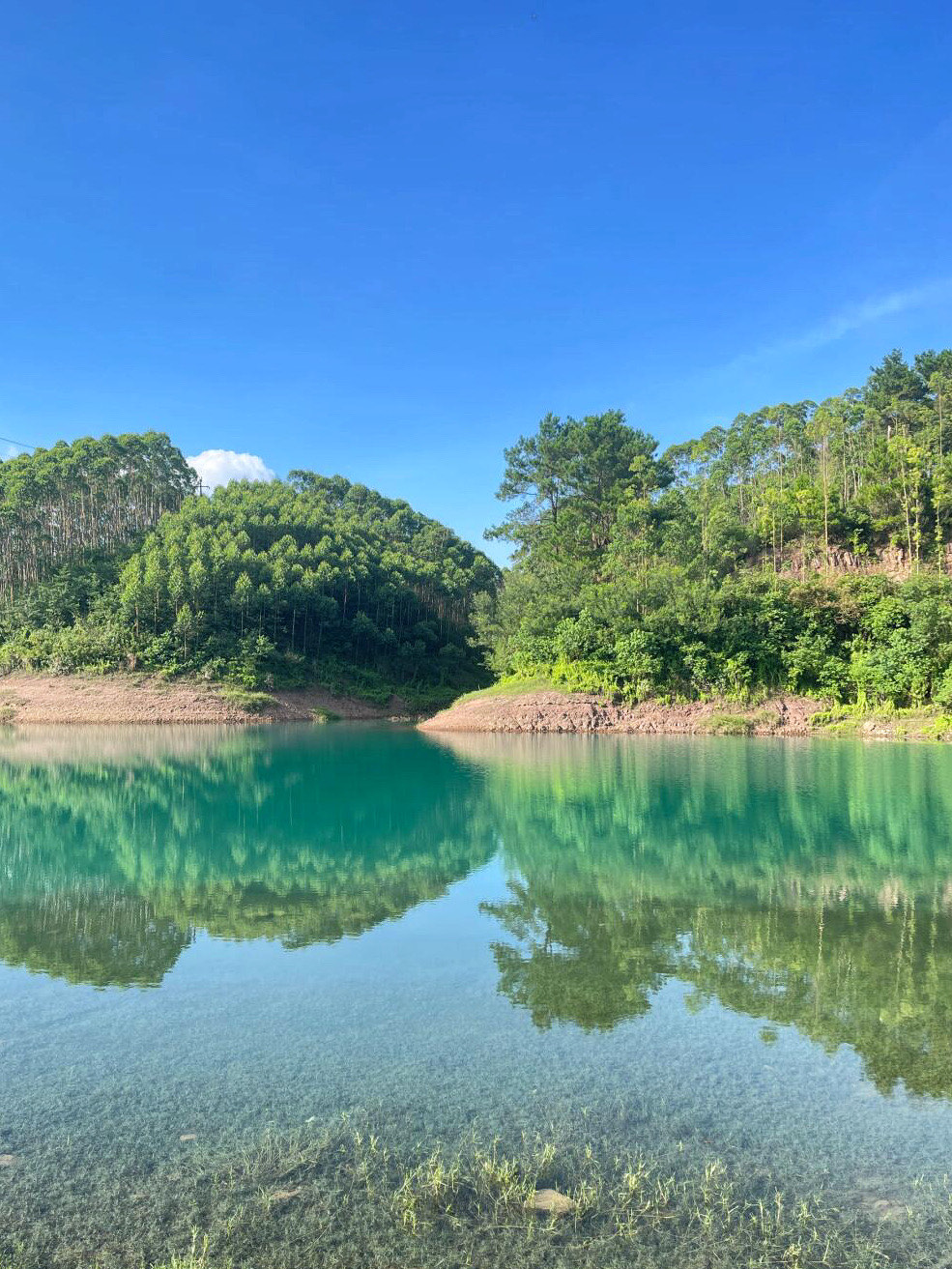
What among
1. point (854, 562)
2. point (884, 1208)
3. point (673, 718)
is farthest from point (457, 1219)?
point (854, 562)

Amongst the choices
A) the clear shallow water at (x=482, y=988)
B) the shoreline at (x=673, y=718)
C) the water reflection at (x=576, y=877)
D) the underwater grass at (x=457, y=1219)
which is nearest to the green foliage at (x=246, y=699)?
the shoreline at (x=673, y=718)

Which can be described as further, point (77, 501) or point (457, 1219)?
point (77, 501)

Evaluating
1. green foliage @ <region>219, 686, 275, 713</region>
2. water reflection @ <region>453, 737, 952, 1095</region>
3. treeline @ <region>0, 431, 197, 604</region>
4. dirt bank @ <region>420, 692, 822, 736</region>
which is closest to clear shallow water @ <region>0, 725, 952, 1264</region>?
water reflection @ <region>453, 737, 952, 1095</region>

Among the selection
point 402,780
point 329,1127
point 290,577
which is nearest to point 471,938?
point 329,1127

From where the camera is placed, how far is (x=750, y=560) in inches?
2047

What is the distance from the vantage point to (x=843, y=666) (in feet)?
127

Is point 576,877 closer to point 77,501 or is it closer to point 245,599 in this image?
point 245,599

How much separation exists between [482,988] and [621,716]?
1367 inches

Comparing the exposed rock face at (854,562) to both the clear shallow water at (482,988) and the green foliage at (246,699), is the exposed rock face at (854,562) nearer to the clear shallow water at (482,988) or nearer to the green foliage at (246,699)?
the clear shallow water at (482,988)

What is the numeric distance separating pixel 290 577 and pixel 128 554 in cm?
1431

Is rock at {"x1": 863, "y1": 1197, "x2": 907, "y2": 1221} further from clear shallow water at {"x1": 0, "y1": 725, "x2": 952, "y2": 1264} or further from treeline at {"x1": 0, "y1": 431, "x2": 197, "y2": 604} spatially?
treeline at {"x1": 0, "y1": 431, "x2": 197, "y2": 604}

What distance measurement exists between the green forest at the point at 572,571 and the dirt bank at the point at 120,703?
1.55m

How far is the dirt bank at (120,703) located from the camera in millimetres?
52031

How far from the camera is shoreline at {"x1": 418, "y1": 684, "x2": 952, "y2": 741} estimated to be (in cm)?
3550
